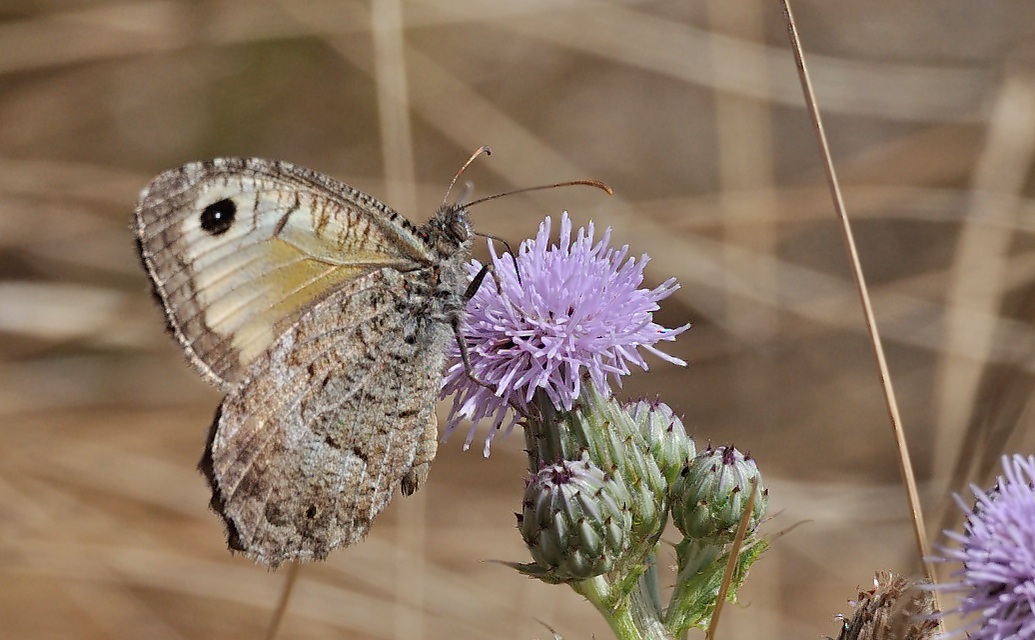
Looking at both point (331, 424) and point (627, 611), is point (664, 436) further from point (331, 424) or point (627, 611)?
point (331, 424)

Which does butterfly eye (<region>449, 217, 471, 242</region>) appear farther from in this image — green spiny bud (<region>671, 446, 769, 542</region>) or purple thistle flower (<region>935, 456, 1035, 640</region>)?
purple thistle flower (<region>935, 456, 1035, 640</region>)

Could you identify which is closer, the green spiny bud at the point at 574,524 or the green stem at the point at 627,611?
the green spiny bud at the point at 574,524

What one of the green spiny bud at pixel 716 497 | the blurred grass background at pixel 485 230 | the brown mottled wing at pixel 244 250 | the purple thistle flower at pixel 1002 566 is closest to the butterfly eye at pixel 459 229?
the brown mottled wing at pixel 244 250

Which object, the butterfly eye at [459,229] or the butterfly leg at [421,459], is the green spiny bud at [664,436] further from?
the butterfly eye at [459,229]

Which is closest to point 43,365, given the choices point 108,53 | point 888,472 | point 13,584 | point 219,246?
point 13,584

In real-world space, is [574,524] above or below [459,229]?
below

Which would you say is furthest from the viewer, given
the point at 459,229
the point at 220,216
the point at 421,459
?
the point at 459,229

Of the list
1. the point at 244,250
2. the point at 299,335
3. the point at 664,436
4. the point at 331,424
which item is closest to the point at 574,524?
the point at 664,436
